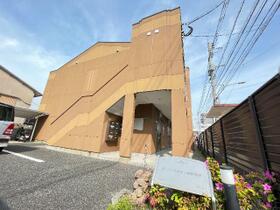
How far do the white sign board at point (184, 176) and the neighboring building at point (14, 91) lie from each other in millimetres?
17029

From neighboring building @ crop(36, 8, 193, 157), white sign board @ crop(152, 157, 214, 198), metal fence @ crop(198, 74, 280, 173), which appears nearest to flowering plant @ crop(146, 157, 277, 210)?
white sign board @ crop(152, 157, 214, 198)

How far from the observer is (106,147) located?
778 cm

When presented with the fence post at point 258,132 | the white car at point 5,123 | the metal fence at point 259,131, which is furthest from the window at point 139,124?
the fence post at point 258,132

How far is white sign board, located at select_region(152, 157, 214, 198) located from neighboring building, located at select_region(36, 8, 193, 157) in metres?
3.50

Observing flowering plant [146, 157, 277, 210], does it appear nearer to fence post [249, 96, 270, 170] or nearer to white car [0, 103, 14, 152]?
fence post [249, 96, 270, 170]

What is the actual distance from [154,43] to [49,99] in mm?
11310

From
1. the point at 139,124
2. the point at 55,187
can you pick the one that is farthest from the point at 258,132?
the point at 139,124

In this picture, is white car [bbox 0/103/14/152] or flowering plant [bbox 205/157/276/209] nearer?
flowering plant [bbox 205/157/276/209]

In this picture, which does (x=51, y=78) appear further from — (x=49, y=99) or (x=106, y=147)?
(x=106, y=147)

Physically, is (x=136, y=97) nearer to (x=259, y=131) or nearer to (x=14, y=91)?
(x=259, y=131)

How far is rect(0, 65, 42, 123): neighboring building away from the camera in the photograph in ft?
46.3

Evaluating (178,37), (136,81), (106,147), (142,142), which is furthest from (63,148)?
(178,37)

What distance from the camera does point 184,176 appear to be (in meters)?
2.11

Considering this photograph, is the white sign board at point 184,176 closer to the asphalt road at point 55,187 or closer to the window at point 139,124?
the asphalt road at point 55,187
